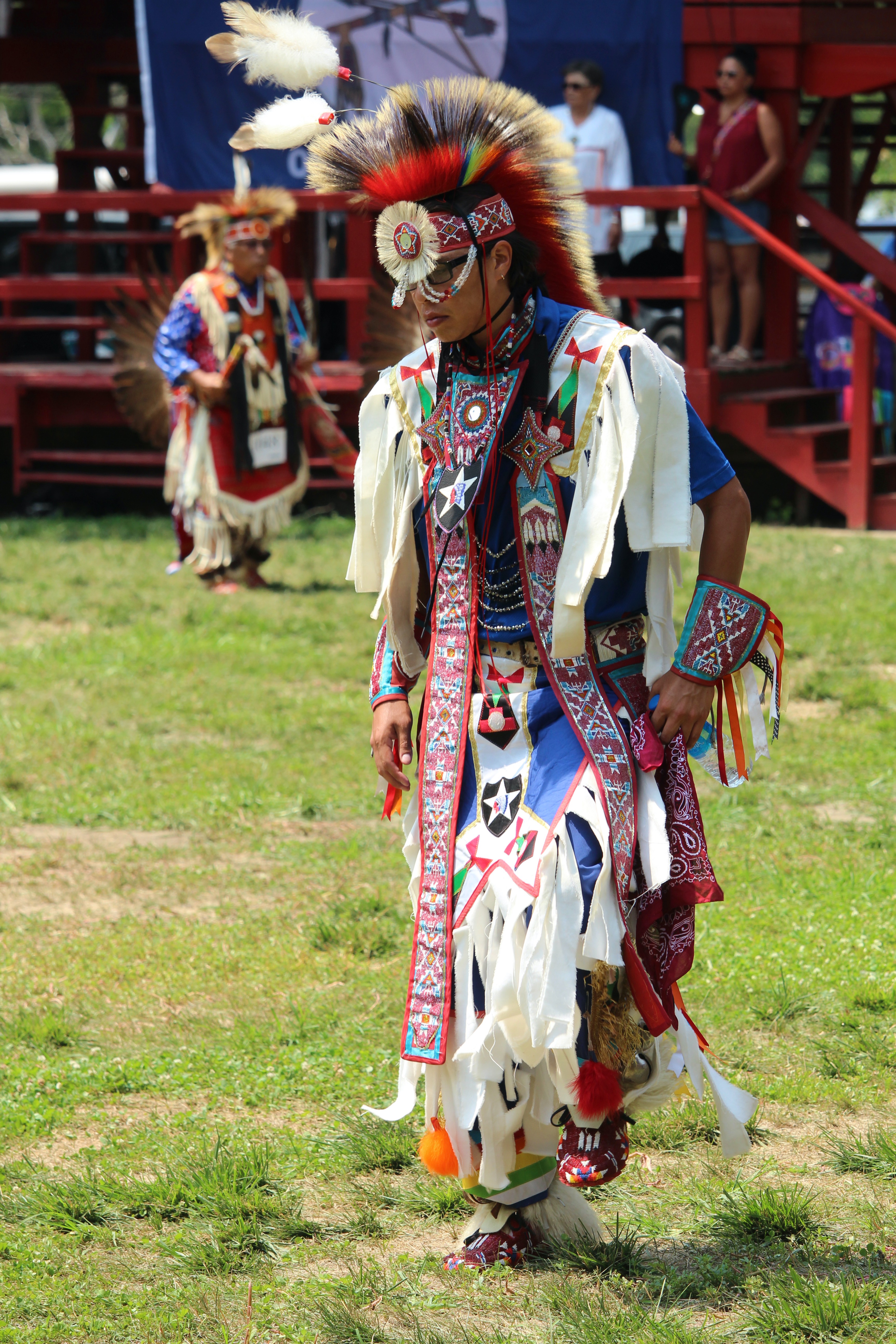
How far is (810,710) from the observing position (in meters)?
6.91

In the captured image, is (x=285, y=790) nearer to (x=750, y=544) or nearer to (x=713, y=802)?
(x=713, y=802)

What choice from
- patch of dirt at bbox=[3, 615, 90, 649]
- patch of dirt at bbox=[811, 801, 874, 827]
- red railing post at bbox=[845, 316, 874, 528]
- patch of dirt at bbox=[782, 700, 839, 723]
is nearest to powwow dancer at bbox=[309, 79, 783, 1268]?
patch of dirt at bbox=[811, 801, 874, 827]

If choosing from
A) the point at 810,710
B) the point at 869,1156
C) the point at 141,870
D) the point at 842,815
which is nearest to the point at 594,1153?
the point at 869,1156

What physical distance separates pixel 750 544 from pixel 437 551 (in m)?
7.81

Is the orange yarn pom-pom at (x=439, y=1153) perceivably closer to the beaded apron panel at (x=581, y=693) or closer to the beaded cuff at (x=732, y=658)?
the beaded apron panel at (x=581, y=693)

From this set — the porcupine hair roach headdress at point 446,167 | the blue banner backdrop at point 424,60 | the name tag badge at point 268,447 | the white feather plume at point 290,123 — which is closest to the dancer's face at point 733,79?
the blue banner backdrop at point 424,60

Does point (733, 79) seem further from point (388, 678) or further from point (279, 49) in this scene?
point (388, 678)

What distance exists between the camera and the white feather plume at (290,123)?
114 inches

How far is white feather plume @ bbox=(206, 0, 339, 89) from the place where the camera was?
2.89m

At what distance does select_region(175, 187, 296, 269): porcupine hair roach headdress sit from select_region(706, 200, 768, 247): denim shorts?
3.61 m

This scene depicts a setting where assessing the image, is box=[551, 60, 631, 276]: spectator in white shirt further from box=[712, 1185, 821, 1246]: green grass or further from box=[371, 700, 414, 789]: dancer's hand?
box=[712, 1185, 821, 1246]: green grass

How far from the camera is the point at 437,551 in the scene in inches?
117

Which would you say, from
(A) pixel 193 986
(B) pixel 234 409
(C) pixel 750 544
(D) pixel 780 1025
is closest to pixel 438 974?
(D) pixel 780 1025

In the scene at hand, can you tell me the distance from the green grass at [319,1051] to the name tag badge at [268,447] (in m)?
2.41
